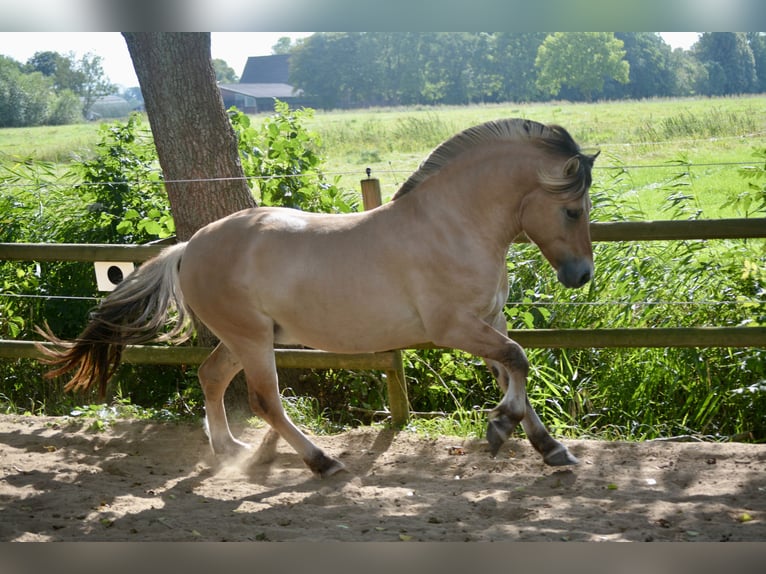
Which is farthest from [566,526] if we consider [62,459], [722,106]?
[722,106]

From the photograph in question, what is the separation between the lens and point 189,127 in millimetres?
5305

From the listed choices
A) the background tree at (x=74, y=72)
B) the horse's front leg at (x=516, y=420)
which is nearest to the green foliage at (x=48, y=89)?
the background tree at (x=74, y=72)

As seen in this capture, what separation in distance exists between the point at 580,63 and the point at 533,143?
7.84m

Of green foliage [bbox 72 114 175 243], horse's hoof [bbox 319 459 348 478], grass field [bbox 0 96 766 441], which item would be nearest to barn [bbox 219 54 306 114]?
green foliage [bbox 72 114 175 243]

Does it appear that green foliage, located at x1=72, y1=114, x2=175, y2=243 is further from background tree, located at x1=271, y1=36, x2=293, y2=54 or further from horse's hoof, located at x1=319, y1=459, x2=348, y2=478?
background tree, located at x1=271, y1=36, x2=293, y2=54

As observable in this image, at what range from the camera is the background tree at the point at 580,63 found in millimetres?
10250

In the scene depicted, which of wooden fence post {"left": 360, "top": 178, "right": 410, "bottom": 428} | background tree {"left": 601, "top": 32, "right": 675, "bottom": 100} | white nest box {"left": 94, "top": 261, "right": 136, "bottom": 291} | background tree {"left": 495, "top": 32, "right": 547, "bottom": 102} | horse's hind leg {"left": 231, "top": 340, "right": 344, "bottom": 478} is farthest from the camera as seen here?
background tree {"left": 495, "top": 32, "right": 547, "bottom": 102}

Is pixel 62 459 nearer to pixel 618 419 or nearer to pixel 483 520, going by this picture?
pixel 483 520

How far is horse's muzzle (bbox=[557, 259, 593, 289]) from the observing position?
4090 mm

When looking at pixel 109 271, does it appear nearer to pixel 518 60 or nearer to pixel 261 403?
pixel 261 403

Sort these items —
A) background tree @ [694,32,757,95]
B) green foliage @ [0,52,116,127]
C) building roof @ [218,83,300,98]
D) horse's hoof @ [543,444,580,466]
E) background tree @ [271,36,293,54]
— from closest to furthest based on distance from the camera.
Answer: horse's hoof @ [543,444,580,466], green foliage @ [0,52,116,127], building roof @ [218,83,300,98], background tree @ [694,32,757,95], background tree @ [271,36,293,54]

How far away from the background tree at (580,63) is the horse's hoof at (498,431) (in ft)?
22.4

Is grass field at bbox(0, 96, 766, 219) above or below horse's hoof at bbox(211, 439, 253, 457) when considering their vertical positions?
above

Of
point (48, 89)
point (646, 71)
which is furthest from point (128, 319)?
point (646, 71)
